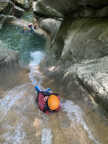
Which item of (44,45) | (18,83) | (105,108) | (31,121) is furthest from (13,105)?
(44,45)

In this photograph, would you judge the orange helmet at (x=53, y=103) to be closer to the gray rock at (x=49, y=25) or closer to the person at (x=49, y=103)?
the person at (x=49, y=103)

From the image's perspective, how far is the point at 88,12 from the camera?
8.22 meters

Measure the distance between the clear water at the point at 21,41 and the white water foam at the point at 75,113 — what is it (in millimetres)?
8586

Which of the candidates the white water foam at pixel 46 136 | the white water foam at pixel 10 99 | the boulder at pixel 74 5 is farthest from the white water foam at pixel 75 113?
the boulder at pixel 74 5

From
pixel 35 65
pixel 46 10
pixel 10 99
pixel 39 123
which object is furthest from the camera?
pixel 35 65

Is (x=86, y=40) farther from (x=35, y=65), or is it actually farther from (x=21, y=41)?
(x=21, y=41)

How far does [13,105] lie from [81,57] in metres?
3.95

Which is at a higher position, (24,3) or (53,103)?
(24,3)

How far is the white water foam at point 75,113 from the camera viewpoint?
14.8ft

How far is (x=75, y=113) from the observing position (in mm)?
5277

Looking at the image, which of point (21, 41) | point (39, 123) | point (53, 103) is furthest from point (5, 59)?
point (21, 41)

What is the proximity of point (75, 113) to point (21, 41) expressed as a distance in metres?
16.0

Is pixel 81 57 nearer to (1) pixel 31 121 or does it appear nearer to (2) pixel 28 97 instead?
(2) pixel 28 97

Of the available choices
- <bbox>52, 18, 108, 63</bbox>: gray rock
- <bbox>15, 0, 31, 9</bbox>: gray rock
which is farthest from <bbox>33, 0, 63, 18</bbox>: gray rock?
<bbox>15, 0, 31, 9</bbox>: gray rock
